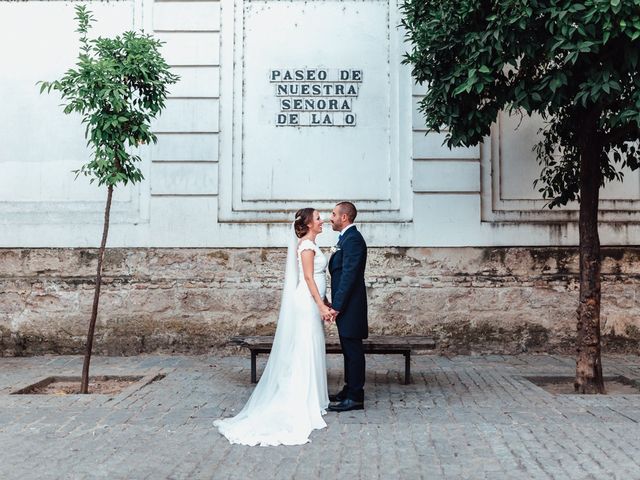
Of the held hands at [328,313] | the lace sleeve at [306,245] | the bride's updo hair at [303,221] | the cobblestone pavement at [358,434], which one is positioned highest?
the bride's updo hair at [303,221]

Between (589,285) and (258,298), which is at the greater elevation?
(589,285)

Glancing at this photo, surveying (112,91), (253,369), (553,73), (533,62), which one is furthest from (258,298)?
(553,73)

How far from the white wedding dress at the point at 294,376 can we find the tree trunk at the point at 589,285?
2898 mm

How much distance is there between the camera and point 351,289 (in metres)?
6.90

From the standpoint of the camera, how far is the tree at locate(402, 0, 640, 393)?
633 cm

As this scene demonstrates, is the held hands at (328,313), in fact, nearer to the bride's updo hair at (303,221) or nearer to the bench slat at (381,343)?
the bride's updo hair at (303,221)

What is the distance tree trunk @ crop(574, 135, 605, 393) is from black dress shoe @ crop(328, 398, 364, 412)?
2579 millimetres

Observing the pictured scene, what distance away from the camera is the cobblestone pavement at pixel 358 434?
4941 millimetres

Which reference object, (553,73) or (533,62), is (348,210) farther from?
(533,62)

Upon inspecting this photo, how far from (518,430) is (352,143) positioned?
573cm

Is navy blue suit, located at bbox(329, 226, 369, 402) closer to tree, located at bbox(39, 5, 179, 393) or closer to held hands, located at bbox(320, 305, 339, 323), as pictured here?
held hands, located at bbox(320, 305, 339, 323)

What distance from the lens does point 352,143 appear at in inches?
421

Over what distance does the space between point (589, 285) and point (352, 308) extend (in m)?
2.76

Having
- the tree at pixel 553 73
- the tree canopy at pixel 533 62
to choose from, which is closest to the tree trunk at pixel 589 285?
the tree at pixel 553 73
